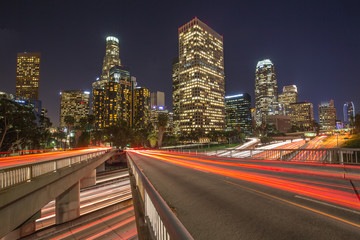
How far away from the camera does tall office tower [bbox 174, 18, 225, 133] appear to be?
591 ft

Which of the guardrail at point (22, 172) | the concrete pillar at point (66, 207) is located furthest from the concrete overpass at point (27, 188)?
the concrete pillar at point (66, 207)

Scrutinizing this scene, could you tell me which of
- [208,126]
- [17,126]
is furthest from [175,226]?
[208,126]

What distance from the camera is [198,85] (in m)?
182

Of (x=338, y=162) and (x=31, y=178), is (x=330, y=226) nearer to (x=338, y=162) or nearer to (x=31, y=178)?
(x=338, y=162)

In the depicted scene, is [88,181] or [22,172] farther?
[88,181]

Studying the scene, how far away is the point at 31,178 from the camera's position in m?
9.34

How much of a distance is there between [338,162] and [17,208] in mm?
20355

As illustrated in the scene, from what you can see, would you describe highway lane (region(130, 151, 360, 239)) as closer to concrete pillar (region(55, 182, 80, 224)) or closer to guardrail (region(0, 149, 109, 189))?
guardrail (region(0, 149, 109, 189))

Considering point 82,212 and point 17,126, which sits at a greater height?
point 17,126

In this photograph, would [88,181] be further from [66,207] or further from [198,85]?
[198,85]

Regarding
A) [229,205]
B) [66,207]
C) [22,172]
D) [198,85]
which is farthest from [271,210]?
[198,85]

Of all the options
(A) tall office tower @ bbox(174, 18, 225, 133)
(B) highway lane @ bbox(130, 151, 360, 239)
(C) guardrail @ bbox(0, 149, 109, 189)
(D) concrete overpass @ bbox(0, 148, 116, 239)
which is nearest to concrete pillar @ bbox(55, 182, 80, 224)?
(D) concrete overpass @ bbox(0, 148, 116, 239)

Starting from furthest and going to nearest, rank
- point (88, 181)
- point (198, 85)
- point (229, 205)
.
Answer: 1. point (198, 85)
2. point (88, 181)
3. point (229, 205)

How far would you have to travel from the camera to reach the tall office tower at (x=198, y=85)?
180250 millimetres
